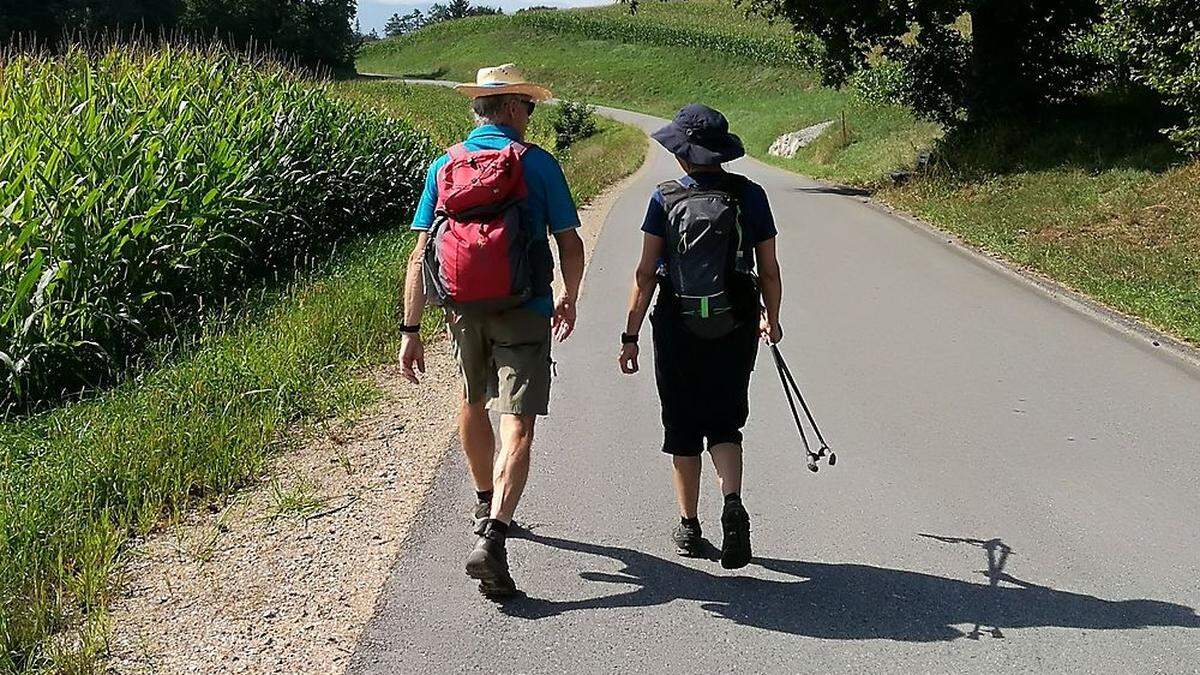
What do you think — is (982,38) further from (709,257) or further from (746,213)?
(709,257)

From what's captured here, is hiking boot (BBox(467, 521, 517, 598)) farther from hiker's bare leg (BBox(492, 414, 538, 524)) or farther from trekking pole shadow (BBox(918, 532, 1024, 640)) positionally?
trekking pole shadow (BBox(918, 532, 1024, 640))

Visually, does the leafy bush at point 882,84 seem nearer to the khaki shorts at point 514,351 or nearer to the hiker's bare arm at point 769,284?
the hiker's bare arm at point 769,284

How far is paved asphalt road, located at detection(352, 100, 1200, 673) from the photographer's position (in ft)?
13.3

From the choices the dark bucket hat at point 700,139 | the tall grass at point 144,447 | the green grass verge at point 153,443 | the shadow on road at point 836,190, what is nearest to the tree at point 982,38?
the shadow on road at point 836,190

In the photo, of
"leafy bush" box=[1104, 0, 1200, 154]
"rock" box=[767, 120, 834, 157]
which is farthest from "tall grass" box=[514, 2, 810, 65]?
"leafy bush" box=[1104, 0, 1200, 154]

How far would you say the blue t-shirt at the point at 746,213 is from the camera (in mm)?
4543

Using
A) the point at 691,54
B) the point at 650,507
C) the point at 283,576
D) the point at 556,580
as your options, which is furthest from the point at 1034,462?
the point at 691,54

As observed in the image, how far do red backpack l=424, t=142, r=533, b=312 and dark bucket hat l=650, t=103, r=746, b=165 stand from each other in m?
0.58

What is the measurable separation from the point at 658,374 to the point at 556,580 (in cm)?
90

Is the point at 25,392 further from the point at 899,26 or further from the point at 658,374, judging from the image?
the point at 899,26

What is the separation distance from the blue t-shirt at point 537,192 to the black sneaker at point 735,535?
3.33 ft

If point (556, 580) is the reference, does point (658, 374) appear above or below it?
above

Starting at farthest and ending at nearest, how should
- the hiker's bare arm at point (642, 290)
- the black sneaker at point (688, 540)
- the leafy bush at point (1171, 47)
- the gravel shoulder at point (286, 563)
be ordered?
the leafy bush at point (1171, 47) → the black sneaker at point (688, 540) → the hiker's bare arm at point (642, 290) → the gravel shoulder at point (286, 563)

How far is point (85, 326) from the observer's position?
7902 mm
